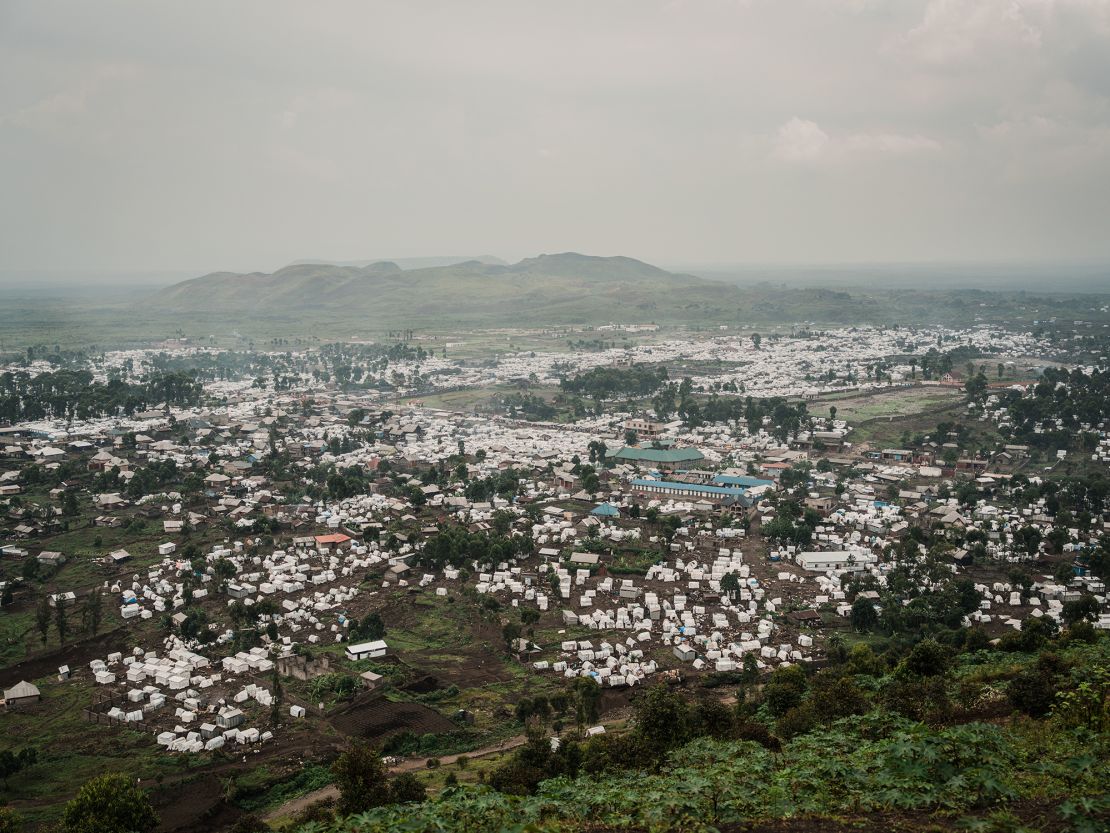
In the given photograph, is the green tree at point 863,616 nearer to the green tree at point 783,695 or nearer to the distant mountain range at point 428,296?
the green tree at point 783,695

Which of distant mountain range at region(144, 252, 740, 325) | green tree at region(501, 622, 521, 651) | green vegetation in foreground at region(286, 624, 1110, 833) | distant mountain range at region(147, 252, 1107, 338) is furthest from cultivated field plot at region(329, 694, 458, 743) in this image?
distant mountain range at region(144, 252, 740, 325)

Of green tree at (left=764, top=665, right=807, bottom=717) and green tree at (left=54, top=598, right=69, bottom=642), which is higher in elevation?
green tree at (left=764, top=665, right=807, bottom=717)

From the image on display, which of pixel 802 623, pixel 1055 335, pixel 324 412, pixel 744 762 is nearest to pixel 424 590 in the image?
pixel 802 623

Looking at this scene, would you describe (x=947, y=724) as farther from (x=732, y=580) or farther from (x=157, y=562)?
(x=157, y=562)

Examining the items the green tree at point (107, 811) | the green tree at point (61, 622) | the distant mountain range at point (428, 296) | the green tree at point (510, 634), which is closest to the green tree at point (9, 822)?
the green tree at point (107, 811)

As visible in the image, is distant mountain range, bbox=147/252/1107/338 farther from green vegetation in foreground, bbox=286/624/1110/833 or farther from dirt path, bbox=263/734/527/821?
green vegetation in foreground, bbox=286/624/1110/833
